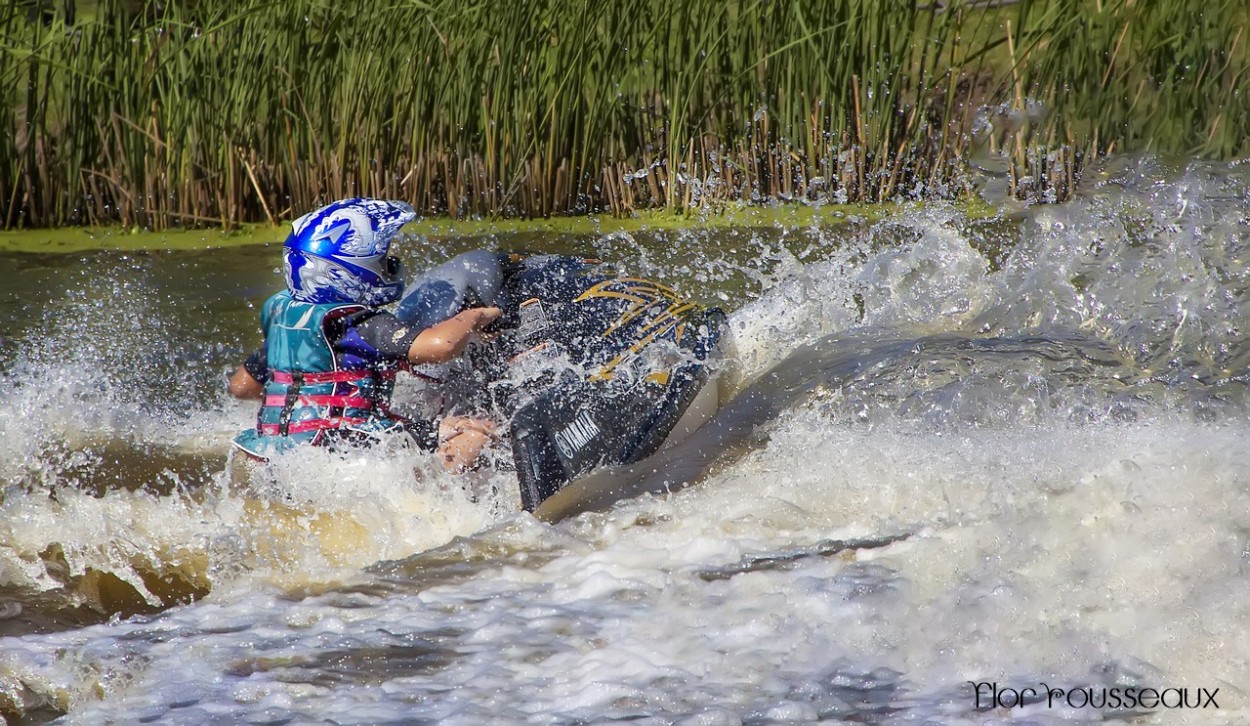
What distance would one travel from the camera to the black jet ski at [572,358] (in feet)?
11.6

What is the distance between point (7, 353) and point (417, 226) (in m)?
2.33

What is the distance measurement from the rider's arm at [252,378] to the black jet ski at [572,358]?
1.79 ft

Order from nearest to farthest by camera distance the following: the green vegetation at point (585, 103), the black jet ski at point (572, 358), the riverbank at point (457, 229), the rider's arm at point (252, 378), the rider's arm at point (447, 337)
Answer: the rider's arm at point (447, 337)
the black jet ski at point (572, 358)
the rider's arm at point (252, 378)
the green vegetation at point (585, 103)
the riverbank at point (457, 229)

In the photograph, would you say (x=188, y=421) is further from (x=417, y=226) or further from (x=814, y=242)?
(x=814, y=242)

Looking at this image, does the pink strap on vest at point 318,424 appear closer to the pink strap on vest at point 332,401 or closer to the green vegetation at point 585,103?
the pink strap on vest at point 332,401

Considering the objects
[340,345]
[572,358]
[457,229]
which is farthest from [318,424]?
[457,229]

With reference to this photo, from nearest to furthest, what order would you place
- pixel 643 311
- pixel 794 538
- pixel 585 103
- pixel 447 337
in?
pixel 794 538 → pixel 447 337 → pixel 643 311 → pixel 585 103

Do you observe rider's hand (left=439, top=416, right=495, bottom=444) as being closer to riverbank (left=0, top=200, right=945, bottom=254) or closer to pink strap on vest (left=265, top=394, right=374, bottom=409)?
pink strap on vest (left=265, top=394, right=374, bottom=409)

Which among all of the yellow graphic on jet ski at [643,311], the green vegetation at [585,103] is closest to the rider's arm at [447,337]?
the yellow graphic on jet ski at [643,311]

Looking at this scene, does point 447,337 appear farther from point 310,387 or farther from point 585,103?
point 585,103

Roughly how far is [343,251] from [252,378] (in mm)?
624

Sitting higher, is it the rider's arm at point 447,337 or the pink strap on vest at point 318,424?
the rider's arm at point 447,337

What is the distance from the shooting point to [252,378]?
389 cm

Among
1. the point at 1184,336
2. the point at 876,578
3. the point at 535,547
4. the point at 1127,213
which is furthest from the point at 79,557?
the point at 1127,213
